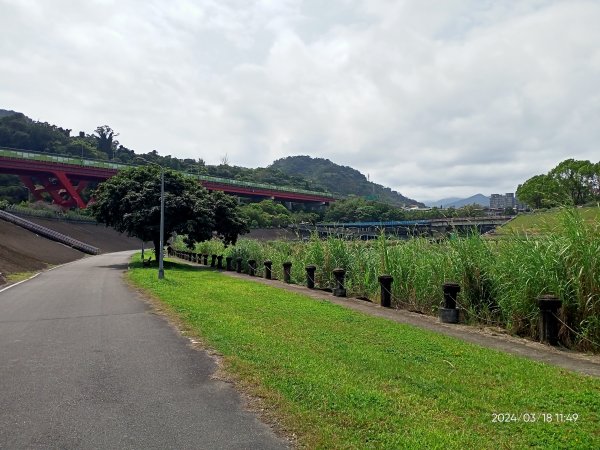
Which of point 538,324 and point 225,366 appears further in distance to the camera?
point 538,324

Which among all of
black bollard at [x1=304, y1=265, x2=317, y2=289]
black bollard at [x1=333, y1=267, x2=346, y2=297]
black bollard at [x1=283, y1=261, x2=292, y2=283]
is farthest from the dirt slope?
black bollard at [x1=333, y1=267, x2=346, y2=297]

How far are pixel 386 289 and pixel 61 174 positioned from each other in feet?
256

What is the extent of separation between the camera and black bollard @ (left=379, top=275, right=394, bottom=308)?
42.3 feet

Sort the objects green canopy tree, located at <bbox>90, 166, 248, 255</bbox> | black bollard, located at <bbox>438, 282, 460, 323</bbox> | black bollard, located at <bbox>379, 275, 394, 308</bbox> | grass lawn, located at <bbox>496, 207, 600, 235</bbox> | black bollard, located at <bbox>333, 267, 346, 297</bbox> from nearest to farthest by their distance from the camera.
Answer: grass lawn, located at <bbox>496, 207, 600, 235</bbox> < black bollard, located at <bbox>438, 282, 460, 323</bbox> < black bollard, located at <bbox>379, 275, 394, 308</bbox> < black bollard, located at <bbox>333, 267, 346, 297</bbox> < green canopy tree, located at <bbox>90, 166, 248, 255</bbox>

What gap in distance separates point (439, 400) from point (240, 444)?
2.14m

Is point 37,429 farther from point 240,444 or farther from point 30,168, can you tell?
point 30,168

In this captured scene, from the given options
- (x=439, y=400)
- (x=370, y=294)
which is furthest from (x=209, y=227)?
(x=439, y=400)

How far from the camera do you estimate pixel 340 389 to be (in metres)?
5.41

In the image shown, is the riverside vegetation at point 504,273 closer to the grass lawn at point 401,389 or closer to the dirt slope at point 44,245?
the grass lawn at point 401,389

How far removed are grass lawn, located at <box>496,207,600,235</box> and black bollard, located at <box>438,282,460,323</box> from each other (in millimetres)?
1772

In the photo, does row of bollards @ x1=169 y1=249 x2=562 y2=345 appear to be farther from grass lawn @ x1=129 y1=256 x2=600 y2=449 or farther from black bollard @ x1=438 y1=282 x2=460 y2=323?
grass lawn @ x1=129 y1=256 x2=600 y2=449

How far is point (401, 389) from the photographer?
5410mm

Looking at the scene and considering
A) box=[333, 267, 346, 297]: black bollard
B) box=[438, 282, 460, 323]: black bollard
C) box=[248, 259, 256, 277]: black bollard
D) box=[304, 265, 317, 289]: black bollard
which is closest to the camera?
box=[438, 282, 460, 323]: black bollard

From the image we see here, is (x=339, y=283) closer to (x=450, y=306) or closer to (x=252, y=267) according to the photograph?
(x=450, y=306)
